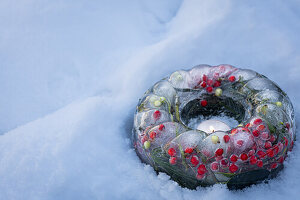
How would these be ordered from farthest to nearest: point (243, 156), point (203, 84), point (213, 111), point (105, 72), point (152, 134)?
point (105, 72) < point (213, 111) < point (203, 84) < point (152, 134) < point (243, 156)

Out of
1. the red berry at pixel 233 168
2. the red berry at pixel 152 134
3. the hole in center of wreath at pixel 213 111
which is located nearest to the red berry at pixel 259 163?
the red berry at pixel 233 168

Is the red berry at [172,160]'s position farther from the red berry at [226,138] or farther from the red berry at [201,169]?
the red berry at [226,138]

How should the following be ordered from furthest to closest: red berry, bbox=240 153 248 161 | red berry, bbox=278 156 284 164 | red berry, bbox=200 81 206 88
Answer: red berry, bbox=200 81 206 88
red berry, bbox=278 156 284 164
red berry, bbox=240 153 248 161

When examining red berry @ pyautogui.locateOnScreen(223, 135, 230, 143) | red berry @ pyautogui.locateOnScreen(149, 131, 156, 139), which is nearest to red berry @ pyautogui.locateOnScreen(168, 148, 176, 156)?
red berry @ pyautogui.locateOnScreen(149, 131, 156, 139)

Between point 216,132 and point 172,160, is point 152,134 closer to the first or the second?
point 172,160

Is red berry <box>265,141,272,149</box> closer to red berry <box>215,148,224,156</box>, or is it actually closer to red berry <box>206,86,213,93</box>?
red berry <box>215,148,224,156</box>

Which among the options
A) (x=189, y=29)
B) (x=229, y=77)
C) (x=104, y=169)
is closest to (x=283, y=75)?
(x=229, y=77)

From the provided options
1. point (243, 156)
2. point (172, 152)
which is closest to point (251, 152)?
point (243, 156)
